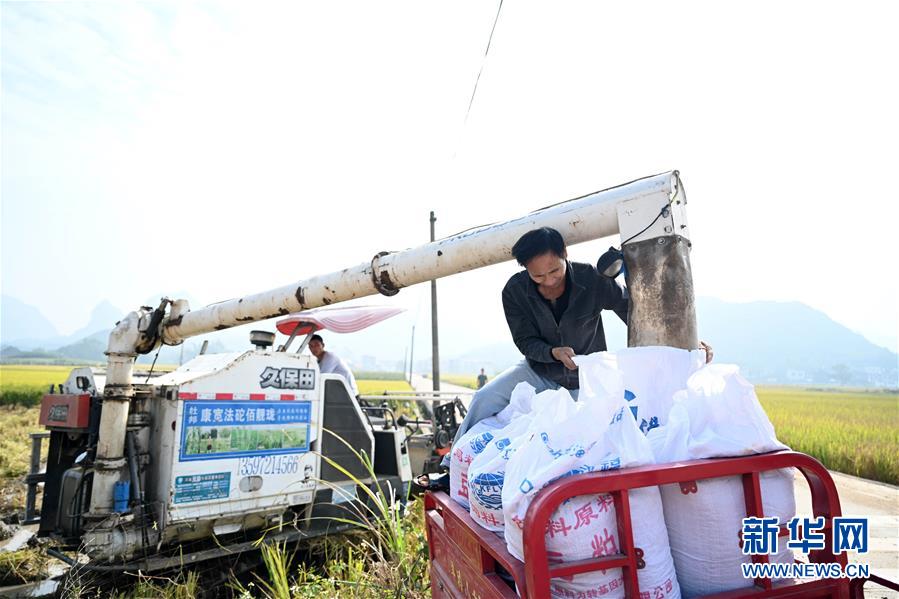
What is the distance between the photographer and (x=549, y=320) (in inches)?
101

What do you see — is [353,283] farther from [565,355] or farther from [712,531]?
[712,531]

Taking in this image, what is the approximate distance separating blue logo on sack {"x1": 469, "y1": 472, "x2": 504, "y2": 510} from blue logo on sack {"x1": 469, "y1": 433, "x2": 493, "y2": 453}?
0.79ft

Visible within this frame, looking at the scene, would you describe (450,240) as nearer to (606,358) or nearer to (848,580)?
(606,358)

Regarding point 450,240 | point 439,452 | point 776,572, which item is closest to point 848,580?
point 776,572

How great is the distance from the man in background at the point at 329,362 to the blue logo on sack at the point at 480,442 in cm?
393

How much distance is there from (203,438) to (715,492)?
3.70 meters

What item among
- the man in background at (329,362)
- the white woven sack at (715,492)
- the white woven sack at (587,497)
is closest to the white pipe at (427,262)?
the white woven sack at (715,492)

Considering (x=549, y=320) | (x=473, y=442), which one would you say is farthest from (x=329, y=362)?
(x=473, y=442)

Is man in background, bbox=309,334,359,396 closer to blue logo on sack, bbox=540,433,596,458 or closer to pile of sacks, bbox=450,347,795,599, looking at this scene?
pile of sacks, bbox=450,347,795,599

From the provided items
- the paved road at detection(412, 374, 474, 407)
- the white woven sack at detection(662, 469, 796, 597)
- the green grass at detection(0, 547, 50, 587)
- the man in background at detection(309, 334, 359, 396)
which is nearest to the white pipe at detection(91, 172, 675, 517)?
the white woven sack at detection(662, 469, 796, 597)

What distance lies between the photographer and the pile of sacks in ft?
4.39

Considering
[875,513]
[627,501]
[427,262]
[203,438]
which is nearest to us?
[627,501]

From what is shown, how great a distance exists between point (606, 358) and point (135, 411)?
3950 mm

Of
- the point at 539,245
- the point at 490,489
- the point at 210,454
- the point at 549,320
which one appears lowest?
the point at 210,454
